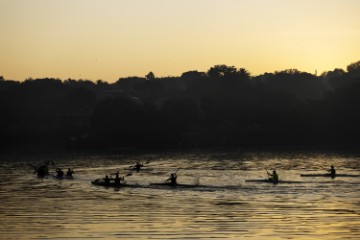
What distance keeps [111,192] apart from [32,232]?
81.1ft

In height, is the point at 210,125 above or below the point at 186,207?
above

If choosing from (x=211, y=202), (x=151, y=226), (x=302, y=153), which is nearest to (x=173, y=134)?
(x=302, y=153)

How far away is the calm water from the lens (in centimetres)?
4456

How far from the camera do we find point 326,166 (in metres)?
102

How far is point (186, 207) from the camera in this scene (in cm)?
5650

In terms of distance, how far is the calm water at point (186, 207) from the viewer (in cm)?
4456

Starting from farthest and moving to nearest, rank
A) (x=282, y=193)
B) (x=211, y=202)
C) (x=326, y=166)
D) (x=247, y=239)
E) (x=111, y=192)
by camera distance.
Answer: (x=326, y=166), (x=111, y=192), (x=282, y=193), (x=211, y=202), (x=247, y=239)

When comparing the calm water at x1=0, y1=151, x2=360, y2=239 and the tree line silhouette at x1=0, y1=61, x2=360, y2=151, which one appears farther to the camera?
the tree line silhouette at x1=0, y1=61, x2=360, y2=151

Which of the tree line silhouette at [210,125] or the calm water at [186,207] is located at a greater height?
the tree line silhouette at [210,125]

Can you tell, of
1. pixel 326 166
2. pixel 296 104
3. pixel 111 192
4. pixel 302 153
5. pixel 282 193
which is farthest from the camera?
pixel 296 104

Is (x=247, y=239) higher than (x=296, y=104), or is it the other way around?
(x=296, y=104)

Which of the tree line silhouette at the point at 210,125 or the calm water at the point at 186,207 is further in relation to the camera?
the tree line silhouette at the point at 210,125

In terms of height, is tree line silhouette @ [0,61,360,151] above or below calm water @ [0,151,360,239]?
above

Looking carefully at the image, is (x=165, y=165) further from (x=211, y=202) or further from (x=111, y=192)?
(x=211, y=202)
